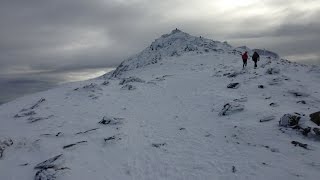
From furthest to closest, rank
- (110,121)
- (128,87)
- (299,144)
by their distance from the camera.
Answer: (128,87) < (110,121) < (299,144)

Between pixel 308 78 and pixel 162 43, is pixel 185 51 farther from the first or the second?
pixel 308 78

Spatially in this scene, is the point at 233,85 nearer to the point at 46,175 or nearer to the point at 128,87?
the point at 128,87

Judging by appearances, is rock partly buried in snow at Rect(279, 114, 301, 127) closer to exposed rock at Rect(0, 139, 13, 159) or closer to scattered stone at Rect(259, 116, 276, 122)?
scattered stone at Rect(259, 116, 276, 122)

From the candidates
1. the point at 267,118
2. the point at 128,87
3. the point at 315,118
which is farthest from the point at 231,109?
the point at 128,87

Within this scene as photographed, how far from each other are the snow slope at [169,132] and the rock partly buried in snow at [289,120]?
0.50 meters

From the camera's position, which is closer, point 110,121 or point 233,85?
point 110,121

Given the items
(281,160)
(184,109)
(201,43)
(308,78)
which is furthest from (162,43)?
(281,160)

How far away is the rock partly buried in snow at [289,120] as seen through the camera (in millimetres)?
20922

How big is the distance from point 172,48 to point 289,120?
56.3 metres

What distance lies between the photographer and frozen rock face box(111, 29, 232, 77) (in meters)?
71.2

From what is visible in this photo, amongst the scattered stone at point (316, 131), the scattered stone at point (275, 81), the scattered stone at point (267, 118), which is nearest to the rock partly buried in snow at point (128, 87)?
the scattered stone at point (275, 81)

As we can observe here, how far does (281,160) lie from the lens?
17.5 metres

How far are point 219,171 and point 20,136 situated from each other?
15194 mm

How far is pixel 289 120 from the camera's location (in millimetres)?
21047
